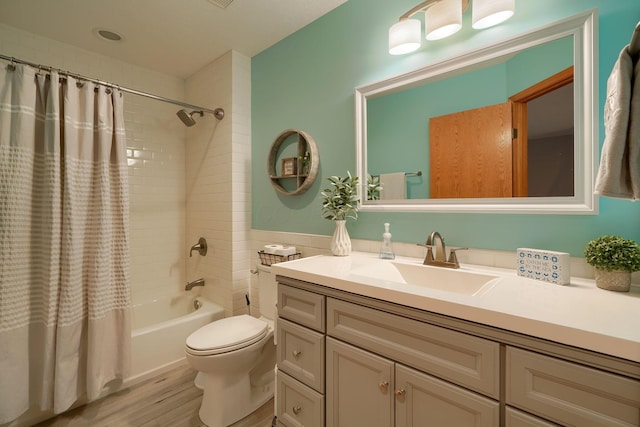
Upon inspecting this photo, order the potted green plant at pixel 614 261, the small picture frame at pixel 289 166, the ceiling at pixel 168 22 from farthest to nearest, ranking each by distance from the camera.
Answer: the small picture frame at pixel 289 166
the ceiling at pixel 168 22
the potted green plant at pixel 614 261

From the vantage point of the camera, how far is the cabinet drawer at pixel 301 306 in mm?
1120

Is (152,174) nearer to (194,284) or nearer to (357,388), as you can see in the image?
(194,284)

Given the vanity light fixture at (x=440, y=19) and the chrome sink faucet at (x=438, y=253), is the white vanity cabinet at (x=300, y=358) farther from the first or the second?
the vanity light fixture at (x=440, y=19)

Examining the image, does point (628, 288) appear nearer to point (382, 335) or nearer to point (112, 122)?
point (382, 335)

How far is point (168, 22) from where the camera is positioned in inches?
76.4

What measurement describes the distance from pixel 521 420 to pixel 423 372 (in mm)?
247

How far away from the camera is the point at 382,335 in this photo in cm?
95

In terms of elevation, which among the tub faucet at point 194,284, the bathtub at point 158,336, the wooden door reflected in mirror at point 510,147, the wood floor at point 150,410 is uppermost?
the wooden door reflected in mirror at point 510,147

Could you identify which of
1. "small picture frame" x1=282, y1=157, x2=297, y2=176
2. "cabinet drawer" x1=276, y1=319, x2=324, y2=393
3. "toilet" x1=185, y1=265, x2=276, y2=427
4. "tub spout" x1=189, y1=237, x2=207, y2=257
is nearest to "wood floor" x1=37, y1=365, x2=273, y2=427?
"toilet" x1=185, y1=265, x2=276, y2=427

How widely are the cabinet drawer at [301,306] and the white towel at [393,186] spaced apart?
2.37ft

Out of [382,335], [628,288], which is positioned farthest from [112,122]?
[628,288]

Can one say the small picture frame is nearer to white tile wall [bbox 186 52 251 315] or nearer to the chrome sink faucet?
white tile wall [bbox 186 52 251 315]

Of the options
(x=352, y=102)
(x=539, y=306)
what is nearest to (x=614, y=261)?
(x=539, y=306)

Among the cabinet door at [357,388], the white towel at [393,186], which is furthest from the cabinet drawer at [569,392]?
the white towel at [393,186]
